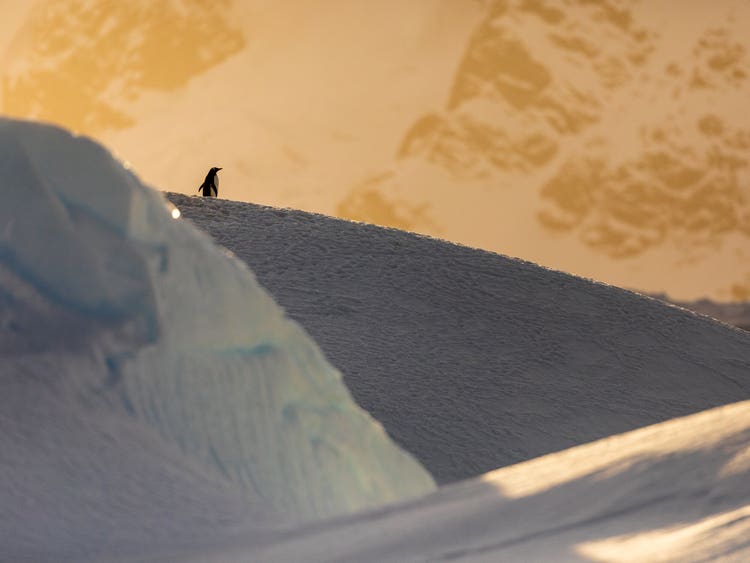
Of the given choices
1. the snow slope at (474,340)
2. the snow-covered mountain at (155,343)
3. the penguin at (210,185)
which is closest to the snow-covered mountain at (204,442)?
the snow-covered mountain at (155,343)

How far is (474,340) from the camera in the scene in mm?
6953

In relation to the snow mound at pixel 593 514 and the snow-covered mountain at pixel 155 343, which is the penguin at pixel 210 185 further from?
the snow mound at pixel 593 514

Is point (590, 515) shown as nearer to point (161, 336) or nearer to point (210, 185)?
point (161, 336)

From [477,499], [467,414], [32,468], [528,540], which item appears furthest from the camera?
[467,414]

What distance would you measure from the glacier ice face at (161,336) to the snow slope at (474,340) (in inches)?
74.4

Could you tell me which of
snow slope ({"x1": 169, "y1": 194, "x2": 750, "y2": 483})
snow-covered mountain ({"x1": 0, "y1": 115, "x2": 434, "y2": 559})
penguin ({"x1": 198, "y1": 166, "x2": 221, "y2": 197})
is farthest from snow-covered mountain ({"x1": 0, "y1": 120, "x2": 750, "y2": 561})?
penguin ({"x1": 198, "y1": 166, "x2": 221, "y2": 197})

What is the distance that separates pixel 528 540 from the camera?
2324mm

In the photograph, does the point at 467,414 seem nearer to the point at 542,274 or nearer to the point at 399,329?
the point at 399,329

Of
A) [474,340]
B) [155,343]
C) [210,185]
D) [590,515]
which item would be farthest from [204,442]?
[210,185]

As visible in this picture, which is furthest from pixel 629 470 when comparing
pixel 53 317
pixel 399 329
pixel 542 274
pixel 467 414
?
pixel 542 274

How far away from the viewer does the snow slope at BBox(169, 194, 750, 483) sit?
5.93m

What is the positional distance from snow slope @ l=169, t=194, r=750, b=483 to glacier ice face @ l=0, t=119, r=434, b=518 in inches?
74.4

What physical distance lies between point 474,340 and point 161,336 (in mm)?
3796

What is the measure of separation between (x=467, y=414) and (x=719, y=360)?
2.48 metres
